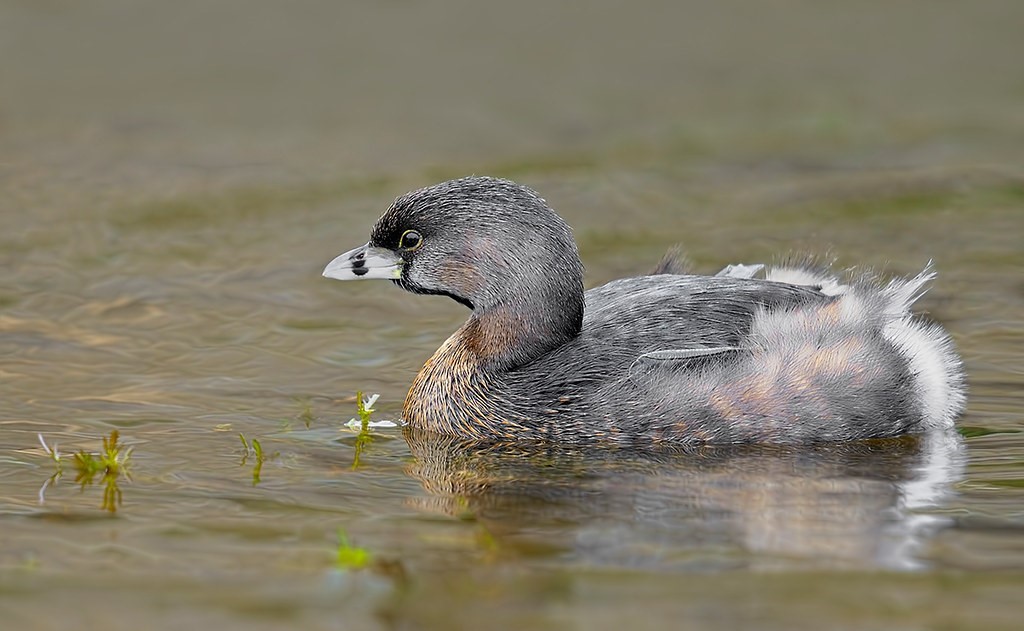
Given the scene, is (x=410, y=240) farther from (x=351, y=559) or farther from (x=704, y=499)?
(x=351, y=559)

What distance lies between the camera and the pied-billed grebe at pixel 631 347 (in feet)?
24.2

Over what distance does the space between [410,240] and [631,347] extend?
115cm

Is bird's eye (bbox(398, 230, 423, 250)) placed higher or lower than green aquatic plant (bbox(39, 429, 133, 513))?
higher

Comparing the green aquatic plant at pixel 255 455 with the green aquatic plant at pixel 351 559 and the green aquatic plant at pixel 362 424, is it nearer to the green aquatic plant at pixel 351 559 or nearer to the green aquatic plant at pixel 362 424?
the green aquatic plant at pixel 362 424

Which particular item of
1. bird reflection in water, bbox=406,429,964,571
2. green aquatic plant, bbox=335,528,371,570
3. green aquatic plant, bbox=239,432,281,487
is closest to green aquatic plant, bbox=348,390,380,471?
bird reflection in water, bbox=406,429,964,571

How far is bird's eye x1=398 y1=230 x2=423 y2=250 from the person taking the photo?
25.5 feet

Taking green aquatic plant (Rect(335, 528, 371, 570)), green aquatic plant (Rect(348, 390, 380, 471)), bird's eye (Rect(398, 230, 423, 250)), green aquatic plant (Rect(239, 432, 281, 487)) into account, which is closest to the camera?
green aquatic plant (Rect(335, 528, 371, 570))

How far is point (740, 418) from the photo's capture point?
7359mm

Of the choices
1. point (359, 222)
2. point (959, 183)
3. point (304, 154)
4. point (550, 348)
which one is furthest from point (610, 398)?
point (304, 154)

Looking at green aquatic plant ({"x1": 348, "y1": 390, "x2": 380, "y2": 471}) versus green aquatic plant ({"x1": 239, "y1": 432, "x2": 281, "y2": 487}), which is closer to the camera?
green aquatic plant ({"x1": 239, "y1": 432, "x2": 281, "y2": 487})

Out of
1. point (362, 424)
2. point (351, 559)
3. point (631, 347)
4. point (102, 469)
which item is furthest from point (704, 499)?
point (102, 469)

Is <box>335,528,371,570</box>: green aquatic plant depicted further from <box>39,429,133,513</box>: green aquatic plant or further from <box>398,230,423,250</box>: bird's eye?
<box>398,230,423,250</box>: bird's eye

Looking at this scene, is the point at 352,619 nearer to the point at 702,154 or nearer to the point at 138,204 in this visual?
the point at 138,204

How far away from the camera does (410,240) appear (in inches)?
307
